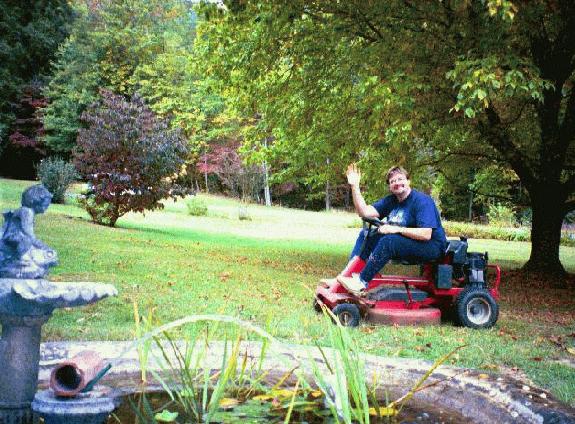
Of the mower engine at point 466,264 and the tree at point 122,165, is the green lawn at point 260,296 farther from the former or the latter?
the tree at point 122,165

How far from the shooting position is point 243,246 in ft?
53.8

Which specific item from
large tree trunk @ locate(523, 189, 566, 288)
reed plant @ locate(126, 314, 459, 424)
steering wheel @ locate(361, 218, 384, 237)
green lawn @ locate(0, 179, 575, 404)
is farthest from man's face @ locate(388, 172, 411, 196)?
large tree trunk @ locate(523, 189, 566, 288)

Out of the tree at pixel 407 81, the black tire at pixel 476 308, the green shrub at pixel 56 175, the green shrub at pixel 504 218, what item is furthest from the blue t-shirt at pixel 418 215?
the green shrub at pixel 504 218

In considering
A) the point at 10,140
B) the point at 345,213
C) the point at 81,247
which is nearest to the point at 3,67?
the point at 10,140

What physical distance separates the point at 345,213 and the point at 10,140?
1737 cm

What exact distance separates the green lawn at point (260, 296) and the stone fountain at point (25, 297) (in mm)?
881

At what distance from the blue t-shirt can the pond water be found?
3.07 metres

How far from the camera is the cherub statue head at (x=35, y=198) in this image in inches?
99.3

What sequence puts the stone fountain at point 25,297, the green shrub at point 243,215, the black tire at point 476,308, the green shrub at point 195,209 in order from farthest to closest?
the green shrub at point 195,209 → the green shrub at point 243,215 → the black tire at point 476,308 → the stone fountain at point 25,297

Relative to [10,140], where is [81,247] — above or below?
below

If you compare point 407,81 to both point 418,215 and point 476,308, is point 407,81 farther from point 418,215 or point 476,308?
point 476,308

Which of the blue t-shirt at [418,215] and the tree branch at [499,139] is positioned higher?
the tree branch at [499,139]

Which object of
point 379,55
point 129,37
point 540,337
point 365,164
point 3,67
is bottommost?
point 540,337

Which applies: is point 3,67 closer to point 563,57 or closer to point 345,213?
point 345,213
